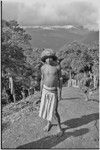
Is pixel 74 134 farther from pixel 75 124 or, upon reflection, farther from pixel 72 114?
pixel 72 114

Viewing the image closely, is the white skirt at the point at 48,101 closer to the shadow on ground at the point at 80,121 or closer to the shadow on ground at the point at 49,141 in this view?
the shadow on ground at the point at 49,141

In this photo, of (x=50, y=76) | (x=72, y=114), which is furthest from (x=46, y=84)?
(x=72, y=114)

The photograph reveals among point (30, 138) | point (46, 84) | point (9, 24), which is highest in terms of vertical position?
point (9, 24)

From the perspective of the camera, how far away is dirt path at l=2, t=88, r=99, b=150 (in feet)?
20.2

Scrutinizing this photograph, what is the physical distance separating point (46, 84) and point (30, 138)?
5.09ft

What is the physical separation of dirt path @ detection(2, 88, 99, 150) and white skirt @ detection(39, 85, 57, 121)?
634 mm

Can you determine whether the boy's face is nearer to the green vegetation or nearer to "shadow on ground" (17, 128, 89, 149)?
"shadow on ground" (17, 128, 89, 149)

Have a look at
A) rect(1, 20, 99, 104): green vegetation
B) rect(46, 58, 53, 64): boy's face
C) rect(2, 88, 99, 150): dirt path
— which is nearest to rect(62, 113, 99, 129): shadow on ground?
rect(2, 88, 99, 150): dirt path

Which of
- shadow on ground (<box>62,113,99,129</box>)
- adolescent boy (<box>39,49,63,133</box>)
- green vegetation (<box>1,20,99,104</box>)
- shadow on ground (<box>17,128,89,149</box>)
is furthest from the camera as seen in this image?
green vegetation (<box>1,20,99,104</box>)

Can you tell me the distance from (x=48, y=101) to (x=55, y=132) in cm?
93

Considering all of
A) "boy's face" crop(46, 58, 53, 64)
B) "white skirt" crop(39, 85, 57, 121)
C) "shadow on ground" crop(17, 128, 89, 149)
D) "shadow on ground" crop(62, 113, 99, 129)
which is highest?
"boy's face" crop(46, 58, 53, 64)

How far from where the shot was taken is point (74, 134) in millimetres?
6539

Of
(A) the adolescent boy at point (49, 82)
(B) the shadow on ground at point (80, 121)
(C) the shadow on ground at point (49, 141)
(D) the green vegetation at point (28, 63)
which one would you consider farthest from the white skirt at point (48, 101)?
(D) the green vegetation at point (28, 63)

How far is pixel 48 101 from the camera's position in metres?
6.37
